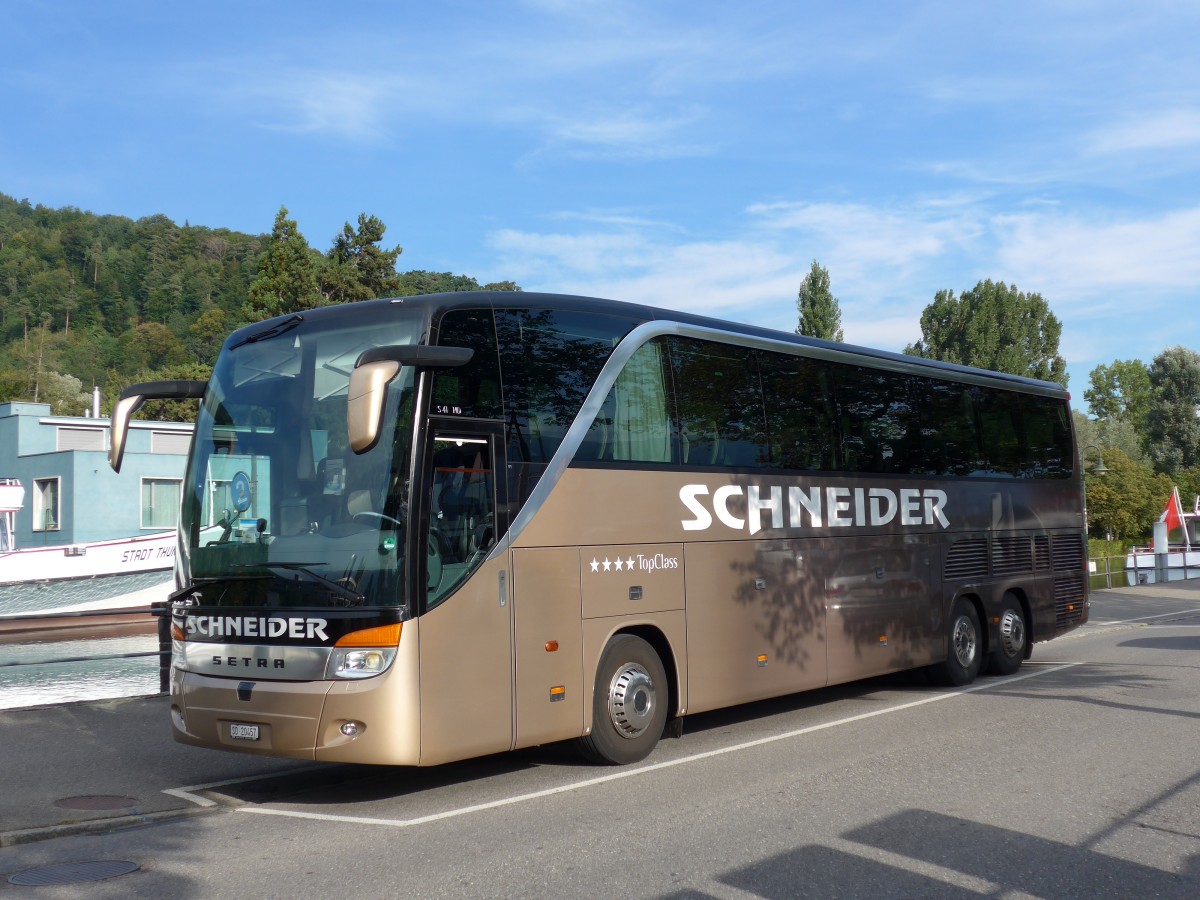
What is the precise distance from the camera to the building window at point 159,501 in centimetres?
3206

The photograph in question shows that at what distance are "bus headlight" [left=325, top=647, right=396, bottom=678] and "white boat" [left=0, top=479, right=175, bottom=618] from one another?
1863 cm

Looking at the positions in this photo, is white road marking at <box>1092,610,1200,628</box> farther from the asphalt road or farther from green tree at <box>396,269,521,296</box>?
green tree at <box>396,269,521,296</box>

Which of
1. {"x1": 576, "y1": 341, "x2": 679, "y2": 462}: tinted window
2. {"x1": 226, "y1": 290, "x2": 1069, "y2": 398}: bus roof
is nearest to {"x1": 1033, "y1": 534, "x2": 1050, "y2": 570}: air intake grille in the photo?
{"x1": 226, "y1": 290, "x2": 1069, "y2": 398}: bus roof

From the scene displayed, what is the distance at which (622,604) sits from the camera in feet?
31.5

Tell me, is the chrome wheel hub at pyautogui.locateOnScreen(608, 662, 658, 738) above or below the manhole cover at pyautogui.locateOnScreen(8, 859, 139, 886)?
above

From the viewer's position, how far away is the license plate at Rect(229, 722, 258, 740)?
8070mm

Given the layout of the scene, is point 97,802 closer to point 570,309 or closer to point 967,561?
point 570,309

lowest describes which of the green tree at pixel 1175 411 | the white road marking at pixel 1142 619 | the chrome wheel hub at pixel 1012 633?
the white road marking at pixel 1142 619

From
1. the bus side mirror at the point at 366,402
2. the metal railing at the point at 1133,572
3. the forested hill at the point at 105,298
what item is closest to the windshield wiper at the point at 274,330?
the bus side mirror at the point at 366,402

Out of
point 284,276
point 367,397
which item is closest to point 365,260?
point 284,276

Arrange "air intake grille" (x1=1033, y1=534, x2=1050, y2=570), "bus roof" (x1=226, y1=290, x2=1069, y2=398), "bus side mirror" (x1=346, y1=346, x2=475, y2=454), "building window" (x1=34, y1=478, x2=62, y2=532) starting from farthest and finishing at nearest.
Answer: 1. "building window" (x1=34, y1=478, x2=62, y2=532)
2. "air intake grille" (x1=1033, y1=534, x2=1050, y2=570)
3. "bus roof" (x1=226, y1=290, x2=1069, y2=398)
4. "bus side mirror" (x1=346, y1=346, x2=475, y2=454)

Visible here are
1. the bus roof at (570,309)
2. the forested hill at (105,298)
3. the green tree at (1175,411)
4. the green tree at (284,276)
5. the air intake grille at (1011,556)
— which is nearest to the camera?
the bus roof at (570,309)

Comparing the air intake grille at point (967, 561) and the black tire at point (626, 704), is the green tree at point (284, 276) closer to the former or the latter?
the air intake grille at point (967, 561)

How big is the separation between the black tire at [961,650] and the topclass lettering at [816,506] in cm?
116
